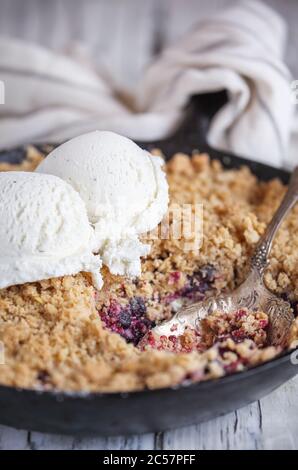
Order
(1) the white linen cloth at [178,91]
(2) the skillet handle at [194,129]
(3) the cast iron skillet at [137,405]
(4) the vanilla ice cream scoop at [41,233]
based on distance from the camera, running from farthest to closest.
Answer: (1) the white linen cloth at [178,91]
(2) the skillet handle at [194,129]
(4) the vanilla ice cream scoop at [41,233]
(3) the cast iron skillet at [137,405]

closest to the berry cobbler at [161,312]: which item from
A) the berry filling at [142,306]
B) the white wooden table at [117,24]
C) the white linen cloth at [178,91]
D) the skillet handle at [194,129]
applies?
the berry filling at [142,306]

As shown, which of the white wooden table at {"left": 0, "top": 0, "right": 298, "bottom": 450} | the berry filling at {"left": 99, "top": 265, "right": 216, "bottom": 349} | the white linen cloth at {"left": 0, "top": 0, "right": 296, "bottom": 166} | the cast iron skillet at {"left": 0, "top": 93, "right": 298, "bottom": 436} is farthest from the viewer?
the white wooden table at {"left": 0, "top": 0, "right": 298, "bottom": 450}

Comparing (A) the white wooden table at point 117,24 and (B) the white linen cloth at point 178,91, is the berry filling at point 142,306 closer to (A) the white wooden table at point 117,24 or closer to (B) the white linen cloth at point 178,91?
(B) the white linen cloth at point 178,91

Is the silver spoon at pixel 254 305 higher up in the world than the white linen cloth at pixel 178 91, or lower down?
lower down

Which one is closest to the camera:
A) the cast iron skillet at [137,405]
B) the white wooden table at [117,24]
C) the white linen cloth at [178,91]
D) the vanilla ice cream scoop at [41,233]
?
the cast iron skillet at [137,405]

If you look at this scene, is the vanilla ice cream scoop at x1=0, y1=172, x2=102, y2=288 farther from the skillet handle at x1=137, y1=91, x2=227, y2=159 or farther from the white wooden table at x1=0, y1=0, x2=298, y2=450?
the white wooden table at x1=0, y1=0, x2=298, y2=450

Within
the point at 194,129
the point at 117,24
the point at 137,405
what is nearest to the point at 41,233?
the point at 137,405

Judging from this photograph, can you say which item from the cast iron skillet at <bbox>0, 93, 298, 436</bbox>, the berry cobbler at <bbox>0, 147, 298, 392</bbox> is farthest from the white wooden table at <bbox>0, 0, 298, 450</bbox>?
the cast iron skillet at <bbox>0, 93, 298, 436</bbox>
